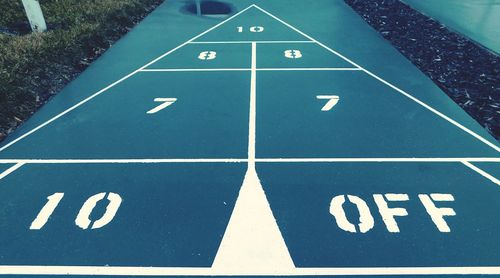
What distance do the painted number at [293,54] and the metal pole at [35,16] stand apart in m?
6.13

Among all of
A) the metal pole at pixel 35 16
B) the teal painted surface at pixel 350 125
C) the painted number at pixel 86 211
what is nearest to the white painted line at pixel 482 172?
the teal painted surface at pixel 350 125

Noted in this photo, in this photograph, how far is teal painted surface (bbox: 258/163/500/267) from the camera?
3352 mm

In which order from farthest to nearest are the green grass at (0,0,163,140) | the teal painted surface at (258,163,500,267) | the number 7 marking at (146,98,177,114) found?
the green grass at (0,0,163,140) → the number 7 marking at (146,98,177,114) → the teal painted surface at (258,163,500,267)

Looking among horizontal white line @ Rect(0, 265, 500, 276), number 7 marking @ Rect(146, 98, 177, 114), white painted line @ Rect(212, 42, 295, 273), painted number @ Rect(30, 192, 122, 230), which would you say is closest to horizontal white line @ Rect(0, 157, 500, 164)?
white painted line @ Rect(212, 42, 295, 273)

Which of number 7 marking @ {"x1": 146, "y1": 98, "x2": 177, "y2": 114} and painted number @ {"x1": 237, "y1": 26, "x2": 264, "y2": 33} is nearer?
number 7 marking @ {"x1": 146, "y1": 98, "x2": 177, "y2": 114}

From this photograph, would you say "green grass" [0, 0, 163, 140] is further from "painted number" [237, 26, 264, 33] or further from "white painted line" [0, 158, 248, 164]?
"painted number" [237, 26, 264, 33]

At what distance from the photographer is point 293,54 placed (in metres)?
8.33

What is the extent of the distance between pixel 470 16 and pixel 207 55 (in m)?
8.47

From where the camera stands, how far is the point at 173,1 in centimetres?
Result: 1349

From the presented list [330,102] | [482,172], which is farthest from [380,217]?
[330,102]

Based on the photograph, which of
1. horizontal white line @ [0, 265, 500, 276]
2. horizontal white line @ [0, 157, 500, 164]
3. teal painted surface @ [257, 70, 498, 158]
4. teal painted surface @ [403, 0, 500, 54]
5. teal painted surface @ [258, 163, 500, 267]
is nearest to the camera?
horizontal white line @ [0, 265, 500, 276]

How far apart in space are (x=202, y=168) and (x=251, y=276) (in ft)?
5.71

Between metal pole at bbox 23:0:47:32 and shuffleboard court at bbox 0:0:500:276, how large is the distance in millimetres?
2509

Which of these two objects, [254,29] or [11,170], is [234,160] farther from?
[254,29]
